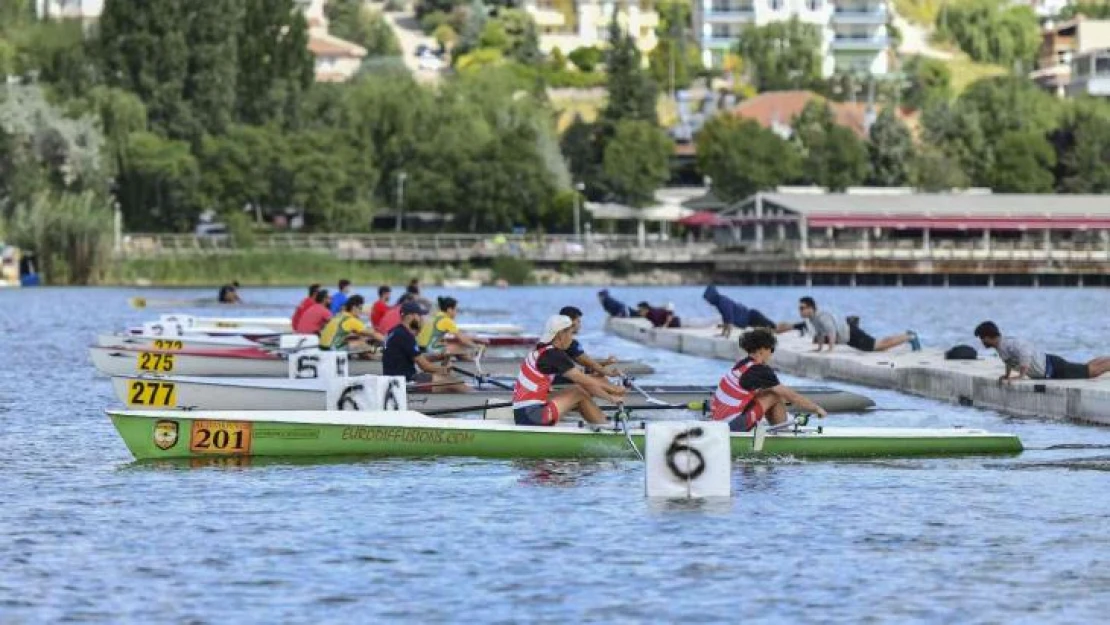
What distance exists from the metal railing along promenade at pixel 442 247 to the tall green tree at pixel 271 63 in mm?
9620

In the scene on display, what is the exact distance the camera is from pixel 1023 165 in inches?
6398

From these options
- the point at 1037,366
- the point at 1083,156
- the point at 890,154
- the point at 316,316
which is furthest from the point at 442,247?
the point at 1037,366

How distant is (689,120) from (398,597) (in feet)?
563

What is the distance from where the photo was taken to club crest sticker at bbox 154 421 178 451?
2800 centimetres

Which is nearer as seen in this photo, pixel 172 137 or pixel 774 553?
pixel 774 553

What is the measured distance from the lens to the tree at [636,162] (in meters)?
156

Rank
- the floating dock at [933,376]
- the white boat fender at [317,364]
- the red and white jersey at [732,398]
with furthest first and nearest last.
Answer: the white boat fender at [317,364] → the floating dock at [933,376] → the red and white jersey at [732,398]

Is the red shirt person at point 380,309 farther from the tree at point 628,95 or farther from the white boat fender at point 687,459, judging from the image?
the tree at point 628,95

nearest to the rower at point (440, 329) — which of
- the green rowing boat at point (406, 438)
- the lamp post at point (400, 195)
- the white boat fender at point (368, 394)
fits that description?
the white boat fender at point (368, 394)

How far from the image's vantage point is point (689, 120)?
624ft

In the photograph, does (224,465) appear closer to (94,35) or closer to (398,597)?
(398,597)

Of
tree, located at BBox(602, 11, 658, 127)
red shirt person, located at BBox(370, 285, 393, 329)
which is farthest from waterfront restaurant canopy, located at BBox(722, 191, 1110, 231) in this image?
red shirt person, located at BBox(370, 285, 393, 329)

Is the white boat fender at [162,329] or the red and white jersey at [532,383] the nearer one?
the red and white jersey at [532,383]

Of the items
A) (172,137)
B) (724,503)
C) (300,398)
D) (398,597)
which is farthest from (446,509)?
(172,137)
